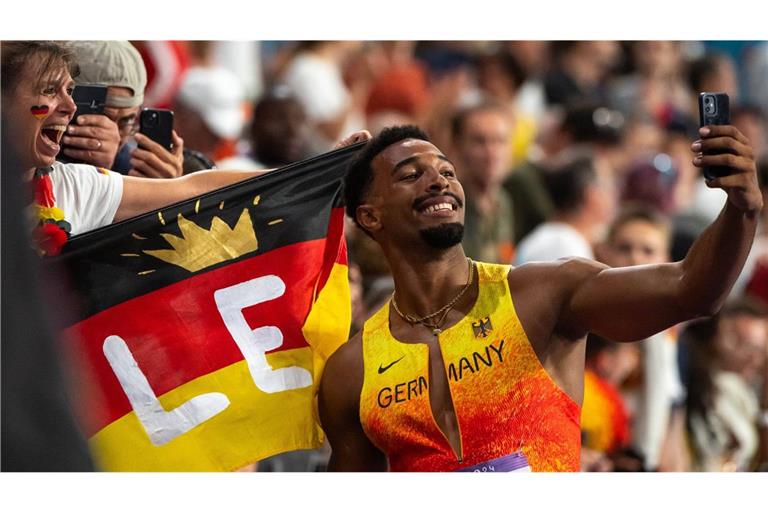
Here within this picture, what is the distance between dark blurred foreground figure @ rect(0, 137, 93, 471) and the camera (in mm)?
1805

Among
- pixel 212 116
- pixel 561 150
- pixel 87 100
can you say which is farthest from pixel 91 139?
pixel 561 150

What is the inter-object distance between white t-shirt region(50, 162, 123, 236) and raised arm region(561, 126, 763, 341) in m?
1.59

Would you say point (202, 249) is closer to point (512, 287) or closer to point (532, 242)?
point (512, 287)

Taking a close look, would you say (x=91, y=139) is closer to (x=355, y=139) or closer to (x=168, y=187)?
(x=168, y=187)

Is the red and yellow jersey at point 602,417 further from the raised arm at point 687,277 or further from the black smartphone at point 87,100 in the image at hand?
the black smartphone at point 87,100

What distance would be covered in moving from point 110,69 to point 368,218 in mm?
1088

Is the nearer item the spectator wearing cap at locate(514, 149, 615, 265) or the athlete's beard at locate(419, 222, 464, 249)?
the athlete's beard at locate(419, 222, 464, 249)

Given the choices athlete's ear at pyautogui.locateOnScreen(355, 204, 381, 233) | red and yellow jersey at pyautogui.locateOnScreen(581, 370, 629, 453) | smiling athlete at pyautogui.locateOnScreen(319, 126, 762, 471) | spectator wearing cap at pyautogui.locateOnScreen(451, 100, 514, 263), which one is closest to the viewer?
smiling athlete at pyautogui.locateOnScreen(319, 126, 762, 471)

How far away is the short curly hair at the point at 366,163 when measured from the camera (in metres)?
4.77

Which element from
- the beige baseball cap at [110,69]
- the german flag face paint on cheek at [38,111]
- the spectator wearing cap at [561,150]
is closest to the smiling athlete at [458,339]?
the beige baseball cap at [110,69]

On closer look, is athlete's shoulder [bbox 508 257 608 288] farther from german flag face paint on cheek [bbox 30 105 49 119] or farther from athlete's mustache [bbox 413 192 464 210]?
german flag face paint on cheek [bbox 30 105 49 119]

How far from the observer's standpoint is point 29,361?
181 cm

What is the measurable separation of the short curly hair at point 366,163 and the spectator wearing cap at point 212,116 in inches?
83.8

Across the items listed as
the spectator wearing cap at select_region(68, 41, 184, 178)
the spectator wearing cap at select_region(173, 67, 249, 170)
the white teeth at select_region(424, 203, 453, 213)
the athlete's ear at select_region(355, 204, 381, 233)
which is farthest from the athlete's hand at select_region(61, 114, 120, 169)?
the spectator wearing cap at select_region(173, 67, 249, 170)
